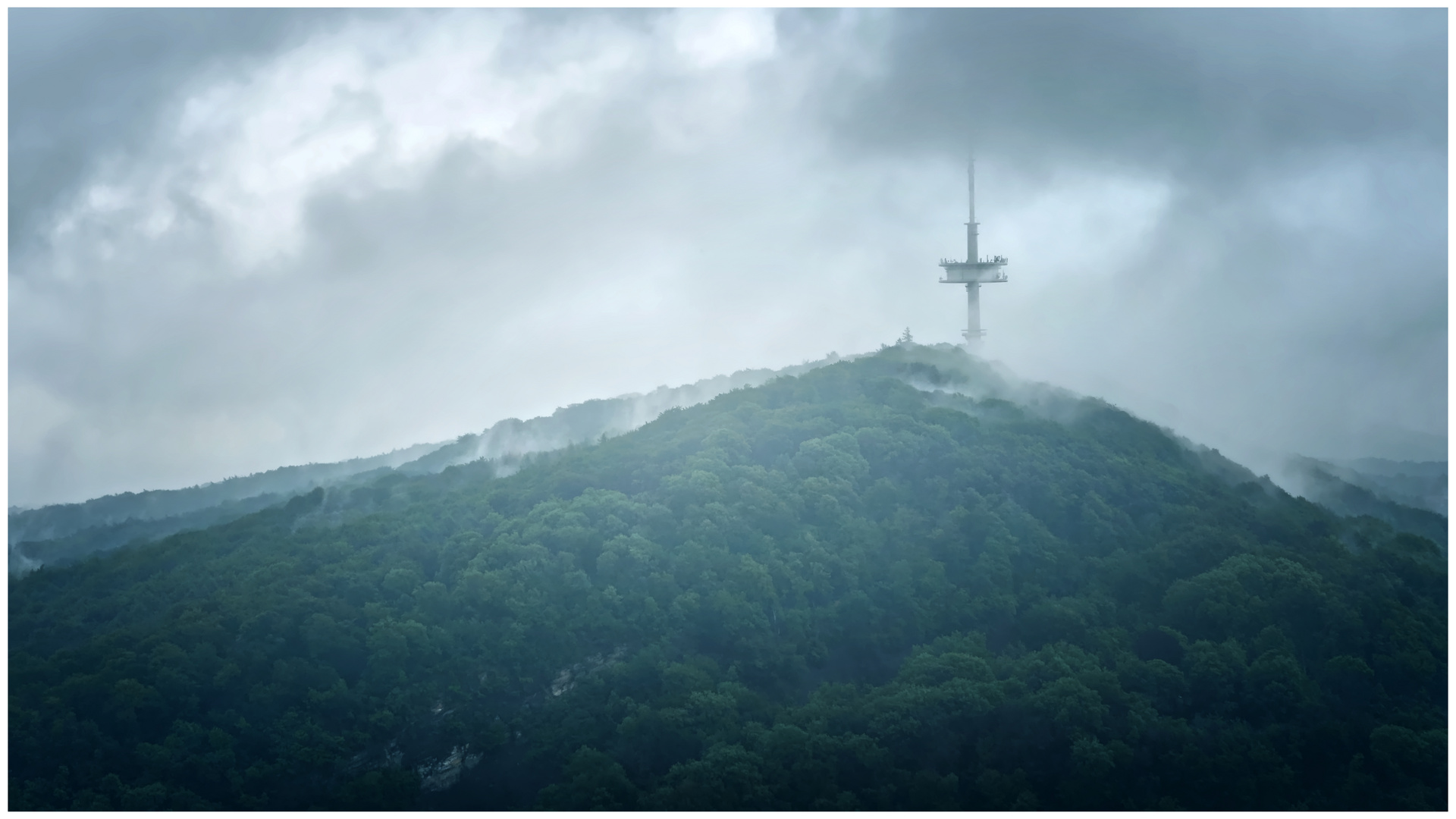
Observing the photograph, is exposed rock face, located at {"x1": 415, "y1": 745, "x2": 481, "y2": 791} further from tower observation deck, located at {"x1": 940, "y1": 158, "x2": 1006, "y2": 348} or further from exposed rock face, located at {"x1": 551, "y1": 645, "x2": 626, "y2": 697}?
tower observation deck, located at {"x1": 940, "y1": 158, "x2": 1006, "y2": 348}

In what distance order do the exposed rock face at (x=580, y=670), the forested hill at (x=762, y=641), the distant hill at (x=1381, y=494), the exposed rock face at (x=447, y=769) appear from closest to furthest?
the forested hill at (x=762, y=641) < the exposed rock face at (x=447, y=769) < the exposed rock face at (x=580, y=670) < the distant hill at (x=1381, y=494)

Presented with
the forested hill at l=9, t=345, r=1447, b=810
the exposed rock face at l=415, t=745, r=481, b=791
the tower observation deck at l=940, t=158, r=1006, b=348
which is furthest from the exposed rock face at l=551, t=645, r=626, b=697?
the tower observation deck at l=940, t=158, r=1006, b=348

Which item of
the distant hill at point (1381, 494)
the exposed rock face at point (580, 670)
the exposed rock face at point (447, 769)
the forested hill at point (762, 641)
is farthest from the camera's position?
the distant hill at point (1381, 494)

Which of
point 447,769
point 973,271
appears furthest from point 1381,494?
point 447,769

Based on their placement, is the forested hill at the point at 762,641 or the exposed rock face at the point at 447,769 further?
the exposed rock face at the point at 447,769

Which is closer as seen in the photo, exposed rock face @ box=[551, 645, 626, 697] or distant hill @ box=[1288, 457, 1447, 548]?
exposed rock face @ box=[551, 645, 626, 697]

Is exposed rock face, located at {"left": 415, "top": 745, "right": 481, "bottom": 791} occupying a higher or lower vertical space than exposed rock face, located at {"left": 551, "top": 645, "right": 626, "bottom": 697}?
lower

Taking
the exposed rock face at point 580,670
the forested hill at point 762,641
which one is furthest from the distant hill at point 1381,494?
the exposed rock face at point 580,670

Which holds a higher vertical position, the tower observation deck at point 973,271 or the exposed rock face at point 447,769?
the tower observation deck at point 973,271

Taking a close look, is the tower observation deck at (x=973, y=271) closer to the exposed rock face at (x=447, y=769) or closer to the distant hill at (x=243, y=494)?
the distant hill at (x=243, y=494)

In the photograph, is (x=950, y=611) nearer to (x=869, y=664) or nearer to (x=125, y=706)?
(x=869, y=664)
